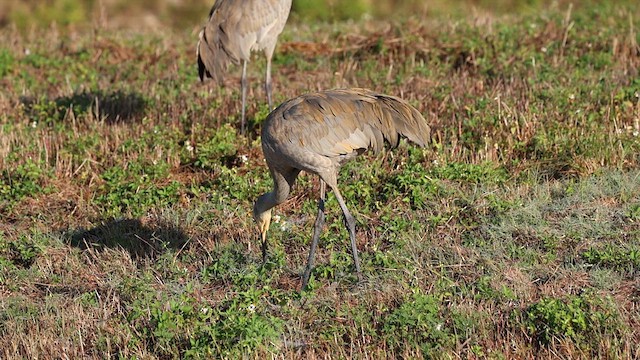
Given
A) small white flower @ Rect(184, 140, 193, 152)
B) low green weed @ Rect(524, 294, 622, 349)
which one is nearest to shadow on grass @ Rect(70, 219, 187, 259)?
small white flower @ Rect(184, 140, 193, 152)

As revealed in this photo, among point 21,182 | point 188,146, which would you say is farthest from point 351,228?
point 21,182

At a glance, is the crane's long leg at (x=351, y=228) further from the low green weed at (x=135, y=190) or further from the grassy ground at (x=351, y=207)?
the low green weed at (x=135, y=190)

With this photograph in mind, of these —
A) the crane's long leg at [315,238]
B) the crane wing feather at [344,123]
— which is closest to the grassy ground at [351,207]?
the crane's long leg at [315,238]

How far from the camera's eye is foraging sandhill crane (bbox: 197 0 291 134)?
29.3ft

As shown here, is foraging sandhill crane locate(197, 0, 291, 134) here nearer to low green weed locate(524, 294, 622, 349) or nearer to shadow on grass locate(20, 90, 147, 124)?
shadow on grass locate(20, 90, 147, 124)

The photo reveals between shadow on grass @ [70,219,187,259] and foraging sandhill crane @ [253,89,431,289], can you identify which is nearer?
foraging sandhill crane @ [253,89,431,289]

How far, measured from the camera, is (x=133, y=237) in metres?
7.22

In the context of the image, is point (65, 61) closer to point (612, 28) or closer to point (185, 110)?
point (185, 110)

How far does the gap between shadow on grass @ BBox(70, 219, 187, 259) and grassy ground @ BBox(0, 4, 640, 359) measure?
2cm

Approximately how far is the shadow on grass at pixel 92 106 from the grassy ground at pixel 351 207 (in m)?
0.03

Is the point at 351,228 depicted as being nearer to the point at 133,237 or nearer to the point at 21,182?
the point at 133,237

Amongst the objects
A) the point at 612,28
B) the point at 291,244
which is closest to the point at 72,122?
the point at 291,244

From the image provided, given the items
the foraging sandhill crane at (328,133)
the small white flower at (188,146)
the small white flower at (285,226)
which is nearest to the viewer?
the foraging sandhill crane at (328,133)

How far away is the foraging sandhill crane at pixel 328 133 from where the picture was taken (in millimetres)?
6125
